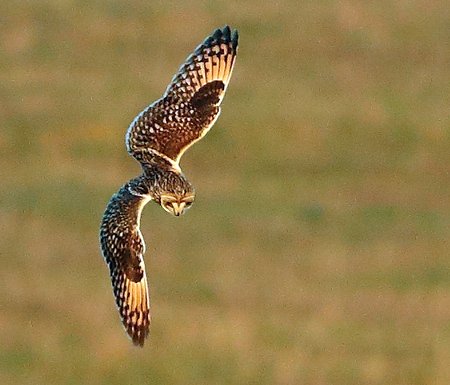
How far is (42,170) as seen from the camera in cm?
2969

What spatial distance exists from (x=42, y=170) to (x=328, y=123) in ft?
18.2

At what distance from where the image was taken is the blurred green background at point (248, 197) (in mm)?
18984

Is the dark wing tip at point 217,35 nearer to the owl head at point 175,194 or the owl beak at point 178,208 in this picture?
the owl head at point 175,194

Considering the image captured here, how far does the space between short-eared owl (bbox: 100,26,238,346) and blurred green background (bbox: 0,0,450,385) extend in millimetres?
13156

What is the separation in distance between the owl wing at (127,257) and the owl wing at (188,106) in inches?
7.0

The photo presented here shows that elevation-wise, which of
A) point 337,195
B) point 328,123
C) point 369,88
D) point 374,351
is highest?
point 369,88

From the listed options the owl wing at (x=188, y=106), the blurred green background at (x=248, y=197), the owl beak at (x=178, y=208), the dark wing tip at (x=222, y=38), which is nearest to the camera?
the owl beak at (x=178, y=208)

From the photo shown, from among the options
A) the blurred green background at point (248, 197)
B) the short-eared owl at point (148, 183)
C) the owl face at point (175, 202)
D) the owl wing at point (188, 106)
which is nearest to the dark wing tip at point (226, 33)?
the owl wing at point (188, 106)

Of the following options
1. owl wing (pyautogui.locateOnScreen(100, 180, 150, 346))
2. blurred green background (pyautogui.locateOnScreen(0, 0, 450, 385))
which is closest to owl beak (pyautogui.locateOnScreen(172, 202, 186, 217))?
owl wing (pyautogui.locateOnScreen(100, 180, 150, 346))

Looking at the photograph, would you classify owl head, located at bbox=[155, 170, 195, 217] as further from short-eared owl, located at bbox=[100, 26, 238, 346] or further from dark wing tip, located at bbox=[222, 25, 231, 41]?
dark wing tip, located at bbox=[222, 25, 231, 41]

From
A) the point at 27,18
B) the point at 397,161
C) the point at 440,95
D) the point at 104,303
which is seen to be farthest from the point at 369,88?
the point at 104,303

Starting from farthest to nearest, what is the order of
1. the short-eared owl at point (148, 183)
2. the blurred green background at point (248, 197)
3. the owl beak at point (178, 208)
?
the blurred green background at point (248, 197)
the short-eared owl at point (148, 183)
the owl beak at point (178, 208)

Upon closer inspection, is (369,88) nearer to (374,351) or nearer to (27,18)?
(27,18)

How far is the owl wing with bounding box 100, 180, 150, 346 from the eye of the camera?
4156 mm
